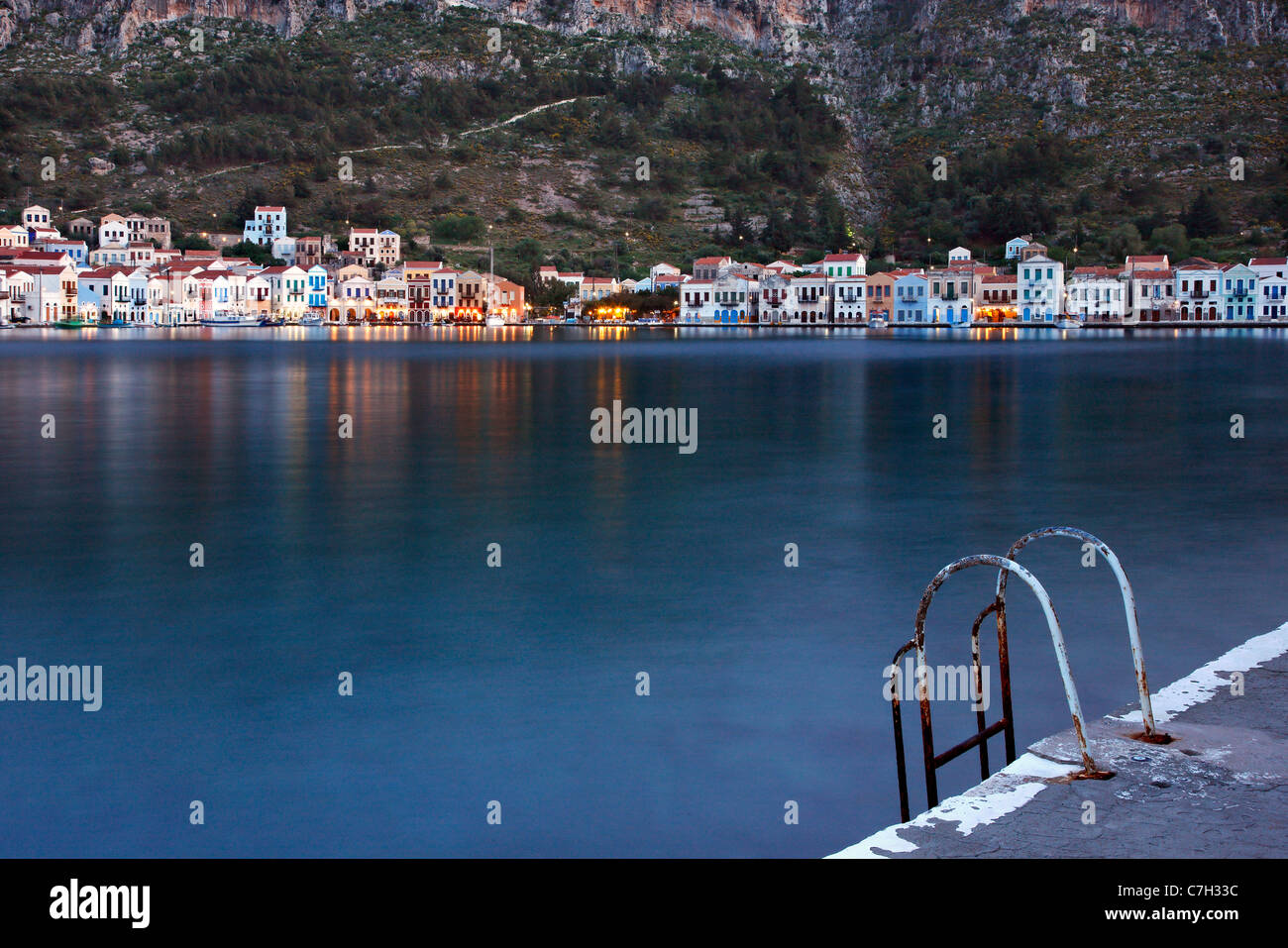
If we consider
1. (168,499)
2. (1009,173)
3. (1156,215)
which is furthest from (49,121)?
(168,499)

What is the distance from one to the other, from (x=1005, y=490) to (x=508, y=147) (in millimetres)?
115411

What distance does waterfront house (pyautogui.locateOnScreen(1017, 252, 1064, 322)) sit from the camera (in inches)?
3376

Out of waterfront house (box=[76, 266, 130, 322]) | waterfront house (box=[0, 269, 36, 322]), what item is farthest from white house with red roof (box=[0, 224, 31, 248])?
waterfront house (box=[0, 269, 36, 322])

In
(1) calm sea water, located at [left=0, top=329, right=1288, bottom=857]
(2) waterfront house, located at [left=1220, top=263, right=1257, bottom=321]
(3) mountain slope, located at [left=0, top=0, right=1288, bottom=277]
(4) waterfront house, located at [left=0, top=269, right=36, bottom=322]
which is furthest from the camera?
(3) mountain slope, located at [left=0, top=0, right=1288, bottom=277]

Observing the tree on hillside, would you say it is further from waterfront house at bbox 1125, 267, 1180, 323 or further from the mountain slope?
waterfront house at bbox 1125, 267, 1180, 323

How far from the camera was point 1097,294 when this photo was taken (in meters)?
84.9

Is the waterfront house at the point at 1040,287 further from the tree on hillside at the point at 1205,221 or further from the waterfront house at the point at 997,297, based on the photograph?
the tree on hillside at the point at 1205,221

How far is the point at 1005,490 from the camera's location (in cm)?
1448

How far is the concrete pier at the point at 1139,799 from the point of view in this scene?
382cm

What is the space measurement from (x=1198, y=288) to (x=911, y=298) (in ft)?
60.9

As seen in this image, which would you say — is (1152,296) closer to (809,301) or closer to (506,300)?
(809,301)

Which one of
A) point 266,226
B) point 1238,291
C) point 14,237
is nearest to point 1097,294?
point 1238,291

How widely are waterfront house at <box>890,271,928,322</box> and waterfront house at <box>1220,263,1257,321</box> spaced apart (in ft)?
62.2
